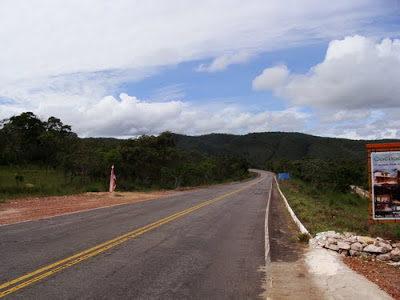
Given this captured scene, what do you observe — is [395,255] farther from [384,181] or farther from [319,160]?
[319,160]

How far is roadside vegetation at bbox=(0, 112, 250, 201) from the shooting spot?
34438 mm

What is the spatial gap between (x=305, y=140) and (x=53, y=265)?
636 ft

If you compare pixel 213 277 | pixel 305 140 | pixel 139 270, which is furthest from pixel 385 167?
pixel 305 140

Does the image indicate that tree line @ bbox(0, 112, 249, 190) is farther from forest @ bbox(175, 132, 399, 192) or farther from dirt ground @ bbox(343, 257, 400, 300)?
dirt ground @ bbox(343, 257, 400, 300)

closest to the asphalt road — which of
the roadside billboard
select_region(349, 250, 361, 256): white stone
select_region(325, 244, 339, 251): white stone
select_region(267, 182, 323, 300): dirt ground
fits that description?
select_region(267, 182, 323, 300): dirt ground

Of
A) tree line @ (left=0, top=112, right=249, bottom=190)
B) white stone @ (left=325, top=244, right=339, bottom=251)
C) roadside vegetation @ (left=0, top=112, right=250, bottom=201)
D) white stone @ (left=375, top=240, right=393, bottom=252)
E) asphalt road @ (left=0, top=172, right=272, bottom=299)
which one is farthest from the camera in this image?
tree line @ (left=0, top=112, right=249, bottom=190)

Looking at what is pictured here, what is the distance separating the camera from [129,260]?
7.90 m

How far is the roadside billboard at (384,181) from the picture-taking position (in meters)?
10.4

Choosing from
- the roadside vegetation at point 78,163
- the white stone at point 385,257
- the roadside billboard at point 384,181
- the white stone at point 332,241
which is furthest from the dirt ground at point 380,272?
the roadside vegetation at point 78,163

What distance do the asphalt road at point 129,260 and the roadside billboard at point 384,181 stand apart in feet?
11.0

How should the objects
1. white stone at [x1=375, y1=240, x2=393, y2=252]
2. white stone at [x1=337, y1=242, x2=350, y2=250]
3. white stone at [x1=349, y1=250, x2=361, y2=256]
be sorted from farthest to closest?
white stone at [x1=337, y1=242, x2=350, y2=250]
white stone at [x1=349, y1=250, x2=361, y2=256]
white stone at [x1=375, y1=240, x2=393, y2=252]

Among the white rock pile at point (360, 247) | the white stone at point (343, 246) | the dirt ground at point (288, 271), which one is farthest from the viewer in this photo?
the white stone at point (343, 246)

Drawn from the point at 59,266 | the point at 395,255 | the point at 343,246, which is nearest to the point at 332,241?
the point at 343,246

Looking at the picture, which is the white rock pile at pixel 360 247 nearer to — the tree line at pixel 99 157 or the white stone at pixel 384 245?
the white stone at pixel 384 245
